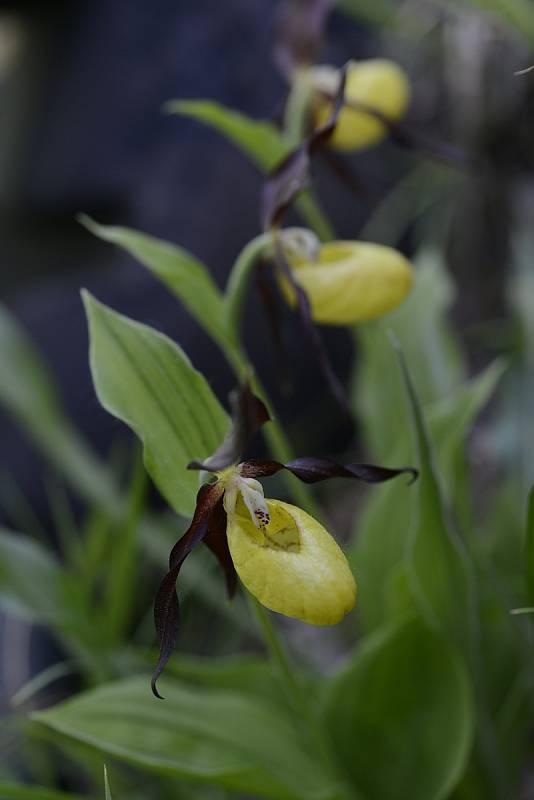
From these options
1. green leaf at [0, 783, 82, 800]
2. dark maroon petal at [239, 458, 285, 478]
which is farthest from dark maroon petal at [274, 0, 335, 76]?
green leaf at [0, 783, 82, 800]

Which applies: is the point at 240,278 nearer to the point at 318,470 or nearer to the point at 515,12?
the point at 318,470

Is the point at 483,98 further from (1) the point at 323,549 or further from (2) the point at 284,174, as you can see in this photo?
(1) the point at 323,549

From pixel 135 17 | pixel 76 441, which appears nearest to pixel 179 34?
pixel 135 17

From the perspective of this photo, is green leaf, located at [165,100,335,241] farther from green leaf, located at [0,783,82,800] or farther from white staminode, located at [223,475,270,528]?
green leaf, located at [0,783,82,800]

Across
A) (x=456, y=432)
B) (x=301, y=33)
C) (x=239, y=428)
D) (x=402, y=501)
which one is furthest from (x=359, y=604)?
(x=301, y=33)

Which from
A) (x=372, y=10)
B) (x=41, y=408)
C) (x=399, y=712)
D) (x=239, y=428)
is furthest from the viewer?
(x=372, y=10)

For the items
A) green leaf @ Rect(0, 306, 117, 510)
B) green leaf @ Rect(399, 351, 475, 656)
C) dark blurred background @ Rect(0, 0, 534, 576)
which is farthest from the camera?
dark blurred background @ Rect(0, 0, 534, 576)
